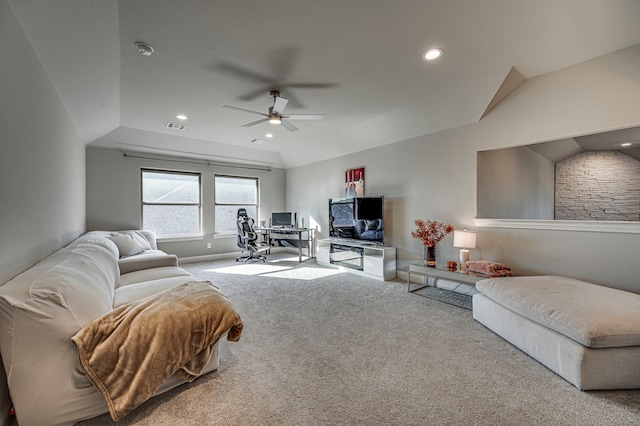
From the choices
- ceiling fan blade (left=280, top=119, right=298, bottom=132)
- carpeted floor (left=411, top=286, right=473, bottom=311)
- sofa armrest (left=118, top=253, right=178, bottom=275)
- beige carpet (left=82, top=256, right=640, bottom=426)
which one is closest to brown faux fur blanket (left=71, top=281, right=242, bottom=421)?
beige carpet (left=82, top=256, right=640, bottom=426)

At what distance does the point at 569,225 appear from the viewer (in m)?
2.89

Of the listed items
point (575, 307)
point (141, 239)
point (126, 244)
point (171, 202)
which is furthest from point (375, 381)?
point (171, 202)

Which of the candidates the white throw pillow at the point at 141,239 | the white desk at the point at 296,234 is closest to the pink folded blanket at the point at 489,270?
the white desk at the point at 296,234

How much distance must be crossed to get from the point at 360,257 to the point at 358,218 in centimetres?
75

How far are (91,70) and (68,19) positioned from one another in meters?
0.88

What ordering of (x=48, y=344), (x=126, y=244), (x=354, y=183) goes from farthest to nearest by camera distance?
1. (x=354, y=183)
2. (x=126, y=244)
3. (x=48, y=344)

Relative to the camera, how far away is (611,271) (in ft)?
8.66

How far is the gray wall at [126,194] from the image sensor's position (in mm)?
4984

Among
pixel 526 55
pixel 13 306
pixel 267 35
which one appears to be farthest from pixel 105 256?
pixel 526 55

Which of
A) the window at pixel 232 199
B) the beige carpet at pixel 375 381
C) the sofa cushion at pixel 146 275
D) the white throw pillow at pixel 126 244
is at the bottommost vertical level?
the beige carpet at pixel 375 381

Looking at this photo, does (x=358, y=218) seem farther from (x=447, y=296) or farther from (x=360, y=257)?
(x=447, y=296)

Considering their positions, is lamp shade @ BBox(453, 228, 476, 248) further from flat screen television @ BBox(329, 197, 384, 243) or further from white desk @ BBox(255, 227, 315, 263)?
white desk @ BBox(255, 227, 315, 263)

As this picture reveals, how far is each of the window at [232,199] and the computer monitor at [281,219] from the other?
0.71 m

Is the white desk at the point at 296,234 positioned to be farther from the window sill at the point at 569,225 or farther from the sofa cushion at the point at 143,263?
the window sill at the point at 569,225
